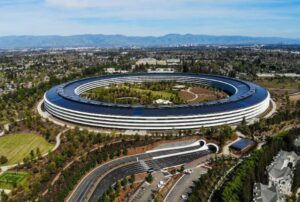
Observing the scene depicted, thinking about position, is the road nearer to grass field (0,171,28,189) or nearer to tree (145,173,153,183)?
tree (145,173,153,183)

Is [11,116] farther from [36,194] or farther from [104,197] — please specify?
[104,197]

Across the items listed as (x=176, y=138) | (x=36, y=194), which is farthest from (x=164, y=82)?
(x=36, y=194)

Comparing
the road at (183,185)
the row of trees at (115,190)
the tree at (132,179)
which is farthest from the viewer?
the tree at (132,179)

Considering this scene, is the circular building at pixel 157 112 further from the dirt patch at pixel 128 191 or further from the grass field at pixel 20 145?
the dirt patch at pixel 128 191

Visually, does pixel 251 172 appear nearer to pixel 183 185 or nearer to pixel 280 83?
pixel 183 185

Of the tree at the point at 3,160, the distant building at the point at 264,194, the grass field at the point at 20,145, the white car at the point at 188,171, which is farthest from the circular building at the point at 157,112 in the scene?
the distant building at the point at 264,194
